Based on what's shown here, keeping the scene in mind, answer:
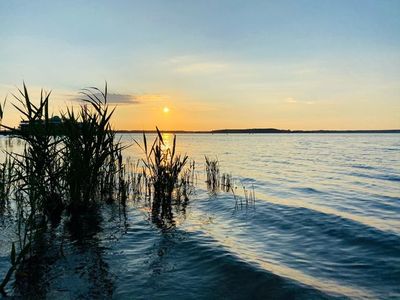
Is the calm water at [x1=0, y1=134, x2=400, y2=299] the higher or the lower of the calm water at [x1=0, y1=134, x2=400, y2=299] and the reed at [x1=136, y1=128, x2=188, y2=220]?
the lower

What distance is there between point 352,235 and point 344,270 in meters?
2.95

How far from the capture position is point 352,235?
9891 millimetres

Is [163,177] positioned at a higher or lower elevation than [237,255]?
higher

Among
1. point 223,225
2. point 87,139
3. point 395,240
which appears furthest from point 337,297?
point 87,139

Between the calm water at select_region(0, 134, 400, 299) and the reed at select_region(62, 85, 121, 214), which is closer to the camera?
the calm water at select_region(0, 134, 400, 299)

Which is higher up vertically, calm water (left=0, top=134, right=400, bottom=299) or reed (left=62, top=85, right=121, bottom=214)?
reed (left=62, top=85, right=121, bottom=214)

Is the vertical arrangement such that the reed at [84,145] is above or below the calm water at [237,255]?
above

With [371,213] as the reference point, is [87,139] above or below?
above

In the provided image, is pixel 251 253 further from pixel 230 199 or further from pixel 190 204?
pixel 230 199

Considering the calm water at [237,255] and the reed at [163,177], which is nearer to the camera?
the calm water at [237,255]

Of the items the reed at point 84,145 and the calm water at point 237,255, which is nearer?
the calm water at point 237,255

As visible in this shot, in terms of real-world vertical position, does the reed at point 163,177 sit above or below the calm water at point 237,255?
above

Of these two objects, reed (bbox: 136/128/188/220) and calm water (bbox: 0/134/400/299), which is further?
reed (bbox: 136/128/188/220)

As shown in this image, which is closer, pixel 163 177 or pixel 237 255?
pixel 237 255
